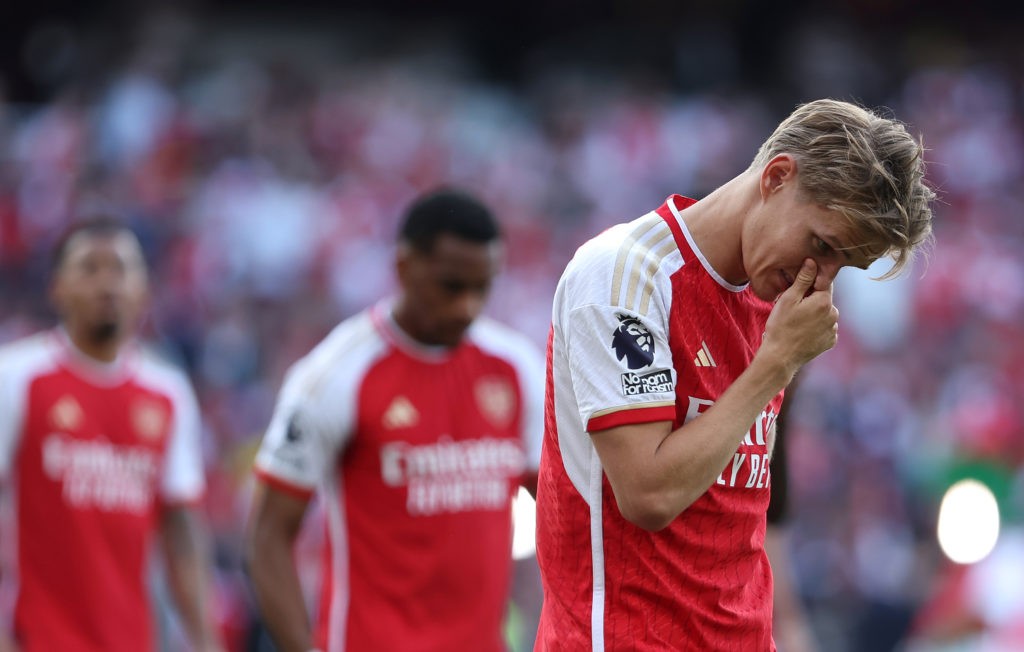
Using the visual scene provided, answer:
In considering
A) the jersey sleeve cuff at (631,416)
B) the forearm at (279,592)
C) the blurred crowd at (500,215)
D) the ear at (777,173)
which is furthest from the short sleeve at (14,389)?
the blurred crowd at (500,215)

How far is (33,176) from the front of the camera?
50.6 feet

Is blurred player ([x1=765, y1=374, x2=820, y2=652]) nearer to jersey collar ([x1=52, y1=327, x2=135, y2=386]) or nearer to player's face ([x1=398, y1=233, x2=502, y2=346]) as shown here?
player's face ([x1=398, y1=233, x2=502, y2=346])

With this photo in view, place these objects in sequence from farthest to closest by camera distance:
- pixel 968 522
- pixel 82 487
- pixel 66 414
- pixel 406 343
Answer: pixel 968 522, pixel 66 414, pixel 82 487, pixel 406 343

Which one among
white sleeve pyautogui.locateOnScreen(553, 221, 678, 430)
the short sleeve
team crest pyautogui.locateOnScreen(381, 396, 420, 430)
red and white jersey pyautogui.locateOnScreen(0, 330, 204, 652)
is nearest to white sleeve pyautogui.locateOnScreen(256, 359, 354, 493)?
team crest pyautogui.locateOnScreen(381, 396, 420, 430)

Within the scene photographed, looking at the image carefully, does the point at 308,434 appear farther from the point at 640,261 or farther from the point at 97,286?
the point at 640,261

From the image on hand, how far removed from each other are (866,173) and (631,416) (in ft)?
2.41

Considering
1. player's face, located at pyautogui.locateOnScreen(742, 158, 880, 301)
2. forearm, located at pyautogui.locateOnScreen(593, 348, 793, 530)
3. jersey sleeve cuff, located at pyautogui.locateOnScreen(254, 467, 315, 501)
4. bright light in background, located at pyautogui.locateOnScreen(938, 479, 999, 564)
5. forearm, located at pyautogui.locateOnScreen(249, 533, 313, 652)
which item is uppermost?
player's face, located at pyautogui.locateOnScreen(742, 158, 880, 301)

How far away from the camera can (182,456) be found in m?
6.79

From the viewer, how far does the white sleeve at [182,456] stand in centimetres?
671

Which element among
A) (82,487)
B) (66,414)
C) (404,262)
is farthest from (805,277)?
(66,414)

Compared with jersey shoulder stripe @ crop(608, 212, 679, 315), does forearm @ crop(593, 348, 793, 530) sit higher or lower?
lower

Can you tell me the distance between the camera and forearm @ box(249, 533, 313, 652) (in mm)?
5191

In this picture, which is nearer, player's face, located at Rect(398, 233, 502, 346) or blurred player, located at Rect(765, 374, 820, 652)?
blurred player, located at Rect(765, 374, 820, 652)

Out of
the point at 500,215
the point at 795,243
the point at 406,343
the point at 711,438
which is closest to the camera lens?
the point at 711,438
